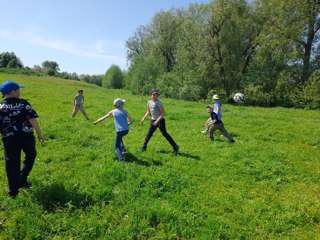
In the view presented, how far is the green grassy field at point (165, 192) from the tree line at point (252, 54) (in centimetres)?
2423

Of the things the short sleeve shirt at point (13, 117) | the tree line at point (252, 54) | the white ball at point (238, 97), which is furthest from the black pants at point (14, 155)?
the white ball at point (238, 97)

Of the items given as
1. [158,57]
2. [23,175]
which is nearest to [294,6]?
[158,57]

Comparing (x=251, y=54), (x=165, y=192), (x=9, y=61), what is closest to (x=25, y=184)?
(x=165, y=192)

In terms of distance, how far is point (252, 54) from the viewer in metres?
43.8

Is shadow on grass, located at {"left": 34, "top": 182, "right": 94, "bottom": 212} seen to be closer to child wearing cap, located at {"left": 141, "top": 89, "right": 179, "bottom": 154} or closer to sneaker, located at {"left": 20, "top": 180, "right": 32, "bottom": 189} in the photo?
sneaker, located at {"left": 20, "top": 180, "right": 32, "bottom": 189}

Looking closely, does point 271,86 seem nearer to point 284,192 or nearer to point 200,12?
point 200,12

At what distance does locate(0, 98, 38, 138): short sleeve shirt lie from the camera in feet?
22.2

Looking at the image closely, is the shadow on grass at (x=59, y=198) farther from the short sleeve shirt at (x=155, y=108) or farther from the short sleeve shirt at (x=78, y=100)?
the short sleeve shirt at (x=78, y=100)

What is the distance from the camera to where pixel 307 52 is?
121ft

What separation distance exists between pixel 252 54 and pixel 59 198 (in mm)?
41735

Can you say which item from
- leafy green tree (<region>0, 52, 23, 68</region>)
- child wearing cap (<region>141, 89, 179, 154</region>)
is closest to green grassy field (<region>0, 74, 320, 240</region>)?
child wearing cap (<region>141, 89, 179, 154</region>)

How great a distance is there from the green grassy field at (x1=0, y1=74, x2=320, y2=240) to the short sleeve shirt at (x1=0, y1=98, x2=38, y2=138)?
5.05 feet

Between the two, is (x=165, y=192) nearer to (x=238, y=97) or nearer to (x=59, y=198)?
(x=59, y=198)

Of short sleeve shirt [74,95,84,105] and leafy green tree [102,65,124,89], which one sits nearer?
short sleeve shirt [74,95,84,105]
